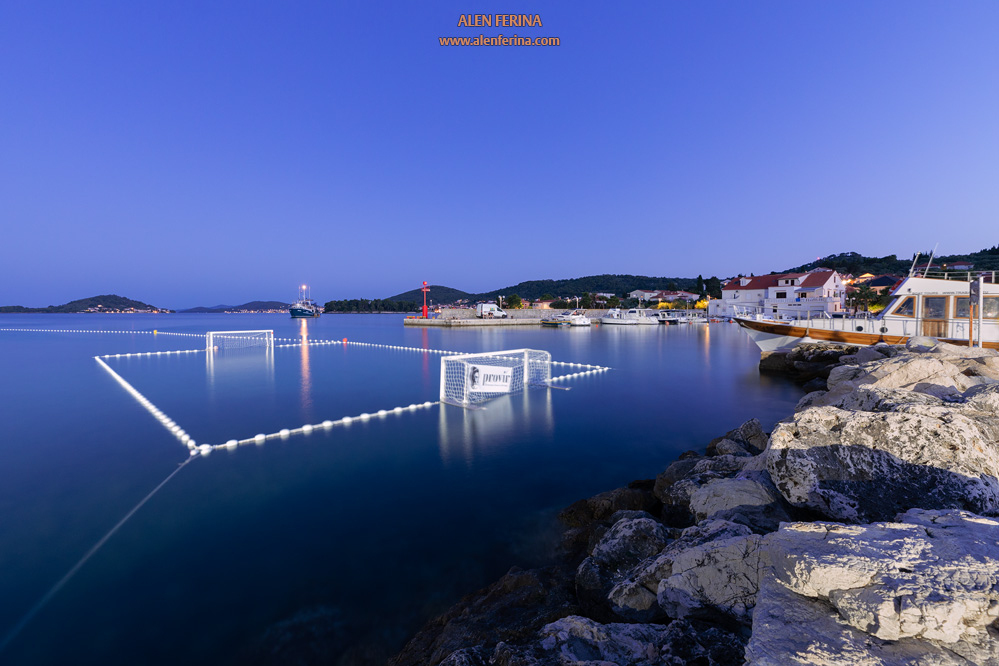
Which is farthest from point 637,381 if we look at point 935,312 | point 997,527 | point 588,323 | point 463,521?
point 588,323

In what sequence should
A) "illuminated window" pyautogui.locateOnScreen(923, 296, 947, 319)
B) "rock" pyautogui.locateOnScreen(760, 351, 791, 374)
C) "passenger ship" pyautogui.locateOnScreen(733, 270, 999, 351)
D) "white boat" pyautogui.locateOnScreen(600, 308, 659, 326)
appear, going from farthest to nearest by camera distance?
"white boat" pyautogui.locateOnScreen(600, 308, 659, 326)
"rock" pyautogui.locateOnScreen(760, 351, 791, 374)
"illuminated window" pyautogui.locateOnScreen(923, 296, 947, 319)
"passenger ship" pyautogui.locateOnScreen(733, 270, 999, 351)

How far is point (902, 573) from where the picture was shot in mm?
1848

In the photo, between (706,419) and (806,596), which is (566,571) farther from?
(706,419)

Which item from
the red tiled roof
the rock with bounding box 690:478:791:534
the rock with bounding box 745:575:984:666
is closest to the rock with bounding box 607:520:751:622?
the rock with bounding box 690:478:791:534

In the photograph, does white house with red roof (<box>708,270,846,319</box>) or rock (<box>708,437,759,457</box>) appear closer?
rock (<box>708,437,759,457</box>)

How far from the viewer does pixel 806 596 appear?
2.00m

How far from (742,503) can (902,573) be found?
213 centimetres

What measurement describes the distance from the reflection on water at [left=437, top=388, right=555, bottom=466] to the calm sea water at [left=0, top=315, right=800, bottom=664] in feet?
0.26

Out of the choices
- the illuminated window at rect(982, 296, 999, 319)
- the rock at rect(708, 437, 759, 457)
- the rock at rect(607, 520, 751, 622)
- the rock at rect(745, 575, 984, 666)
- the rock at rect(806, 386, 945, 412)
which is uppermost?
the illuminated window at rect(982, 296, 999, 319)

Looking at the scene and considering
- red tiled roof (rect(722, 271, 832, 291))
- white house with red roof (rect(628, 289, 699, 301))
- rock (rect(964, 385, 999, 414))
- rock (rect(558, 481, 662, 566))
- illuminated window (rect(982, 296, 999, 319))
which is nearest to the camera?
rock (rect(964, 385, 999, 414))

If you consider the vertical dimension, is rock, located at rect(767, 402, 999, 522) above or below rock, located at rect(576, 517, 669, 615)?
above

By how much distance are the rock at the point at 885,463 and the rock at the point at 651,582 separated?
691mm

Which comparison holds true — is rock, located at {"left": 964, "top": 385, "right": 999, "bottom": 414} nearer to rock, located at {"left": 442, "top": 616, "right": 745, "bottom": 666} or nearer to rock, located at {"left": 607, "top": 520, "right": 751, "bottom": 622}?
rock, located at {"left": 607, "top": 520, "right": 751, "bottom": 622}

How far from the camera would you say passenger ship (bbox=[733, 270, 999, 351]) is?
12812 millimetres
